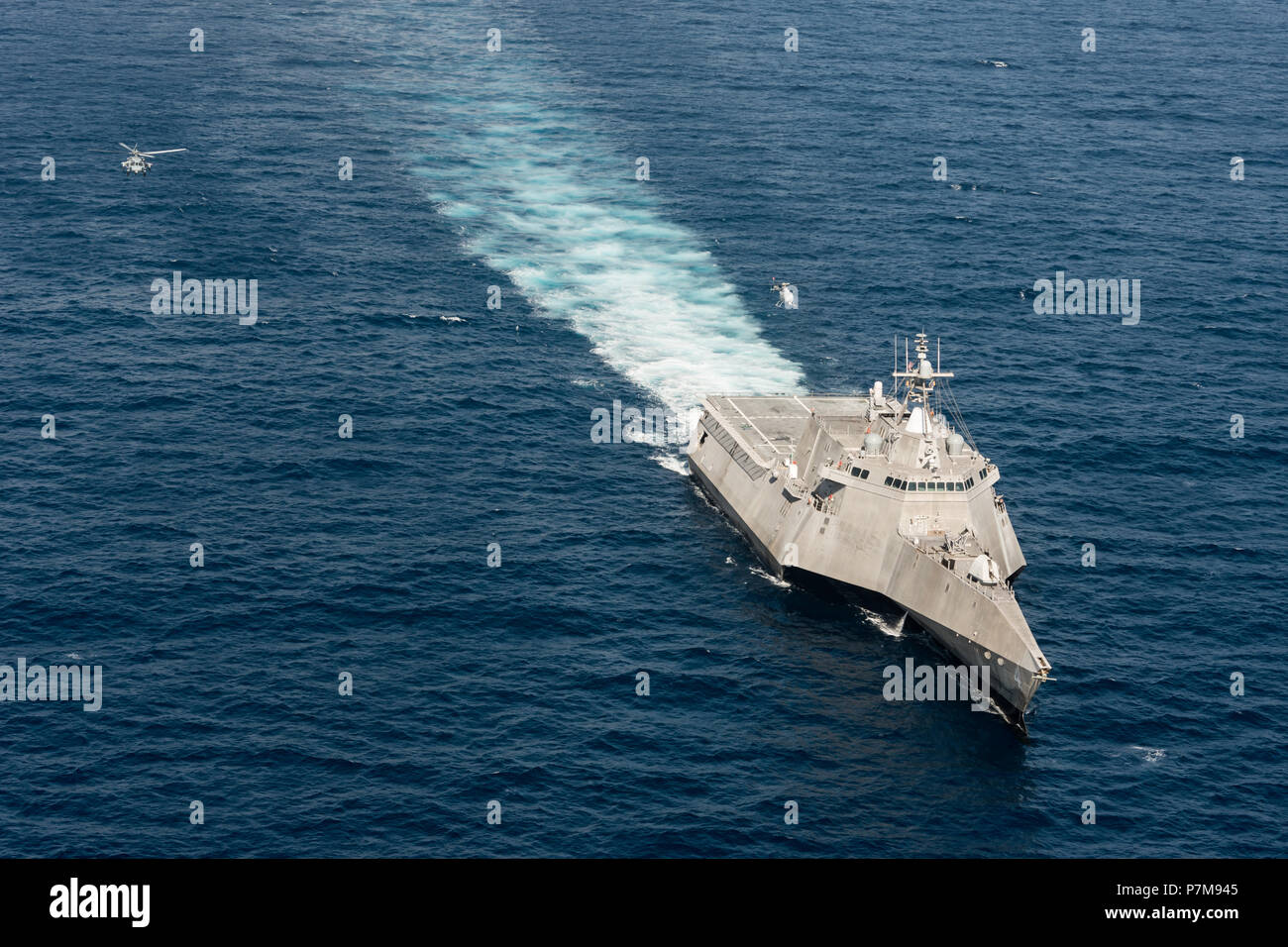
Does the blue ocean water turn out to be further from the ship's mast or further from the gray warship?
the ship's mast

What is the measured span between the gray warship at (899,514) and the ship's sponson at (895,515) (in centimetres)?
11

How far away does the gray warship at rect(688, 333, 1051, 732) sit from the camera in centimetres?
13450

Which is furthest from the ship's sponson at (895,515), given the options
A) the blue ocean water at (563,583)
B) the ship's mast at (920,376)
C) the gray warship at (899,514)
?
the blue ocean water at (563,583)

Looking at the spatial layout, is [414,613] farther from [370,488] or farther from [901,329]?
[901,329]

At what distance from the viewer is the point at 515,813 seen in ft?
383

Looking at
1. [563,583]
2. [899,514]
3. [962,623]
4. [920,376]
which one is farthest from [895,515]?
[563,583]

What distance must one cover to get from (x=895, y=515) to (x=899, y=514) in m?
0.40

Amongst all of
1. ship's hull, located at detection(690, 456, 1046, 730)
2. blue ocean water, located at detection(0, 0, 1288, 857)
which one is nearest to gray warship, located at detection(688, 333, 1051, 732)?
ship's hull, located at detection(690, 456, 1046, 730)

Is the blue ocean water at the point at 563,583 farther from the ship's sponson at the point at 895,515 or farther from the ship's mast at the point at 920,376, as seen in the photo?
the ship's mast at the point at 920,376

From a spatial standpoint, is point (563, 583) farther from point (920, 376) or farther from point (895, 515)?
point (920, 376)

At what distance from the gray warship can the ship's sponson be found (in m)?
0.11

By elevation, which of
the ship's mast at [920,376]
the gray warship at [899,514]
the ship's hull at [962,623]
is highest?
the ship's mast at [920,376]

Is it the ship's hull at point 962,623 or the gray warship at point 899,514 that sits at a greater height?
the gray warship at point 899,514

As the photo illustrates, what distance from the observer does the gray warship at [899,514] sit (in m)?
134
